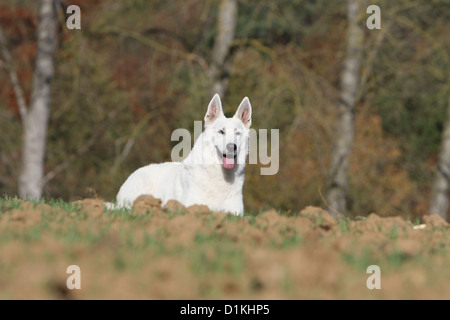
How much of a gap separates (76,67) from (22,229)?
12504 millimetres

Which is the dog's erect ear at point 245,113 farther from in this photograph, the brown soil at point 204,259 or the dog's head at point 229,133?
the brown soil at point 204,259

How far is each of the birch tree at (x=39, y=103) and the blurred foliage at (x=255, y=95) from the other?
446mm

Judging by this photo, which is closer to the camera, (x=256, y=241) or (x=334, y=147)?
(x=256, y=241)

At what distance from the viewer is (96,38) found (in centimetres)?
1914

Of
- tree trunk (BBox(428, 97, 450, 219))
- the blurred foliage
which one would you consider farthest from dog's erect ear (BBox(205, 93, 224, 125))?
tree trunk (BBox(428, 97, 450, 219))

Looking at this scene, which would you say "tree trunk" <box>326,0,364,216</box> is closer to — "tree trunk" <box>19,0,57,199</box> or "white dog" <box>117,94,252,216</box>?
"tree trunk" <box>19,0,57,199</box>

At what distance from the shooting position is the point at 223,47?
1923 centimetres

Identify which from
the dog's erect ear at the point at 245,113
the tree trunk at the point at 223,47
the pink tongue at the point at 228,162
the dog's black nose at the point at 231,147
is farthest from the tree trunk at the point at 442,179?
the dog's black nose at the point at 231,147

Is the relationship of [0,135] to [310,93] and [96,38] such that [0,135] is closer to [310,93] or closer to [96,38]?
[96,38]

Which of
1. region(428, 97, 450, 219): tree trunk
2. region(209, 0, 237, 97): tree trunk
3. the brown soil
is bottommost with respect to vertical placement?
the brown soil

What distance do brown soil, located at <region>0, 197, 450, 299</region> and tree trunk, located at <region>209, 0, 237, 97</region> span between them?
12.1m

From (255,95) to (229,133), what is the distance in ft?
35.4

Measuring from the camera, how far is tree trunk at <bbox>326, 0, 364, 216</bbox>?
58.9 ft

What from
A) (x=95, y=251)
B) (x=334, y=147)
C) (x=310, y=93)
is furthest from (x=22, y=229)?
(x=310, y=93)
